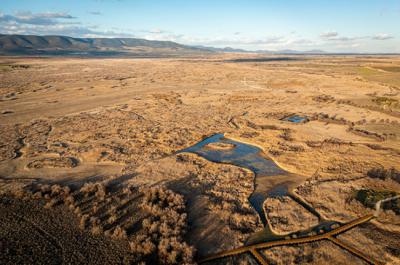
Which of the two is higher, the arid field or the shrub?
the shrub

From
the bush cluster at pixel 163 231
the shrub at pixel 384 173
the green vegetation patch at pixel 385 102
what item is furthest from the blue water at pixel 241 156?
the green vegetation patch at pixel 385 102

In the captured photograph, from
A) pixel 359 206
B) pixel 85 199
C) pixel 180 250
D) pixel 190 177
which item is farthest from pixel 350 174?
pixel 85 199

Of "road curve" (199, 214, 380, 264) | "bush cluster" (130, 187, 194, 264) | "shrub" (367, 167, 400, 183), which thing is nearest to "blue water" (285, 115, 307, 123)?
"shrub" (367, 167, 400, 183)

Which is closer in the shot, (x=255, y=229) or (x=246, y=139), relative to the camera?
(x=255, y=229)

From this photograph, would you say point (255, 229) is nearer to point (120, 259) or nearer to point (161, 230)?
point (161, 230)

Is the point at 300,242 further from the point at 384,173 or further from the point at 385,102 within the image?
the point at 385,102

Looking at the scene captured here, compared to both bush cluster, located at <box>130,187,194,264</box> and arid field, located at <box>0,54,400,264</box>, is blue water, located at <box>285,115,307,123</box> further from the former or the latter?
bush cluster, located at <box>130,187,194,264</box>

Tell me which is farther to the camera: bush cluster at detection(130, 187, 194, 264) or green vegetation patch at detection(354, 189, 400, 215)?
green vegetation patch at detection(354, 189, 400, 215)

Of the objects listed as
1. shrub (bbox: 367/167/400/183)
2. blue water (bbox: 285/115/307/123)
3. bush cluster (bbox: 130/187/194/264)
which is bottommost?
bush cluster (bbox: 130/187/194/264)

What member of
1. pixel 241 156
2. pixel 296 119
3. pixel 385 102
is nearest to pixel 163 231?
pixel 241 156
